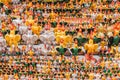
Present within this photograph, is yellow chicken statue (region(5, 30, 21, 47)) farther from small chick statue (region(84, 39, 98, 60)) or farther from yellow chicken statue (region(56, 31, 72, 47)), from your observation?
small chick statue (region(84, 39, 98, 60))

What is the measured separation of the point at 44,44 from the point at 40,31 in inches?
61.2

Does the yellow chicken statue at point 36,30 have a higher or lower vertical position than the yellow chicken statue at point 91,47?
higher

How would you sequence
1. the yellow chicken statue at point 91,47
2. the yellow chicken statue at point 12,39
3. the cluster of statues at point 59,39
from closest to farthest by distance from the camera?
the cluster of statues at point 59,39
the yellow chicken statue at point 91,47
the yellow chicken statue at point 12,39

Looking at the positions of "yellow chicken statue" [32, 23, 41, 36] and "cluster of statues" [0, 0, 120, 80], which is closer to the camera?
"cluster of statues" [0, 0, 120, 80]

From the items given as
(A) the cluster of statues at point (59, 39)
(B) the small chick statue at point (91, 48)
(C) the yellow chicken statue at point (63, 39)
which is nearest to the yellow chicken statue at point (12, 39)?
(A) the cluster of statues at point (59, 39)

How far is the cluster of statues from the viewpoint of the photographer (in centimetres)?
1992

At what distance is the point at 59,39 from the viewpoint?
73.4 ft

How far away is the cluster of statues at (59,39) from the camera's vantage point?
19922 mm

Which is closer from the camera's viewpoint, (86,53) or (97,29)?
(86,53)

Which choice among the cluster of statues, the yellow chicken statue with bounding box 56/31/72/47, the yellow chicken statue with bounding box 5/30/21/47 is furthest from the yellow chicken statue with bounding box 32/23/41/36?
the yellow chicken statue with bounding box 56/31/72/47

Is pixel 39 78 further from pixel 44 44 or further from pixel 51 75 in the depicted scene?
pixel 44 44

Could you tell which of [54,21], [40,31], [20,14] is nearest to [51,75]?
[40,31]

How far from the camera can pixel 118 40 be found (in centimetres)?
2230

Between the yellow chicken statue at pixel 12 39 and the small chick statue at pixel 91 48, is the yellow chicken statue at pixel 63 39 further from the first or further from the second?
the yellow chicken statue at pixel 12 39
